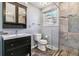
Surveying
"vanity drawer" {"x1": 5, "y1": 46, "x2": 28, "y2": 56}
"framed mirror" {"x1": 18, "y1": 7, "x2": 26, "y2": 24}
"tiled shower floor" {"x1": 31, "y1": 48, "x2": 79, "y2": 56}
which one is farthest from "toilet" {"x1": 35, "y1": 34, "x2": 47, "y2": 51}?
"framed mirror" {"x1": 18, "y1": 7, "x2": 26, "y2": 24}

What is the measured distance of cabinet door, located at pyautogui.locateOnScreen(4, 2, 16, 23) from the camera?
1851 mm

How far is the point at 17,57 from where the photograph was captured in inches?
77.9

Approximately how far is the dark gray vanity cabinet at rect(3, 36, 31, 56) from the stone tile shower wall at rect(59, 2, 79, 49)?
57 cm

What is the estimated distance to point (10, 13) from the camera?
1.89m

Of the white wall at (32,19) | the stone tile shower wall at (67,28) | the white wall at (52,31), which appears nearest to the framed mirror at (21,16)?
the white wall at (32,19)

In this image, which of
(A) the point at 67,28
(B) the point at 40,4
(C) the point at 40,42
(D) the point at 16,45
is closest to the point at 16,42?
(D) the point at 16,45

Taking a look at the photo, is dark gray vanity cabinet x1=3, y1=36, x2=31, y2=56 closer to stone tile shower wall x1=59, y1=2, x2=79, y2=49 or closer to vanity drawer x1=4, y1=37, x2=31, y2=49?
vanity drawer x1=4, y1=37, x2=31, y2=49

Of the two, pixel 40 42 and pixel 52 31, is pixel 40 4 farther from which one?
pixel 40 42

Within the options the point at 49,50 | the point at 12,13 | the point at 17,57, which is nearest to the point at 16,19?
the point at 12,13

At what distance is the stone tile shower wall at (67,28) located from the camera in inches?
76.3

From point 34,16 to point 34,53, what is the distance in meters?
0.63

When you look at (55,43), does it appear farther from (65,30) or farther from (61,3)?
(61,3)

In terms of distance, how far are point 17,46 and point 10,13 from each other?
55 cm

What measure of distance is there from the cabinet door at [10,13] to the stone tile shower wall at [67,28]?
2.55ft
